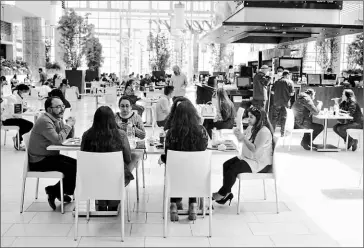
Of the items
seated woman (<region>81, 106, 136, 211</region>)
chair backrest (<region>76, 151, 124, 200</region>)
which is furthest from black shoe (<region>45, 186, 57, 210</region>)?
chair backrest (<region>76, 151, 124, 200</region>)

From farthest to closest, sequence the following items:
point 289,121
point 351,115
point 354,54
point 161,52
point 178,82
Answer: point 161,52
point 354,54
point 178,82
point 351,115
point 289,121

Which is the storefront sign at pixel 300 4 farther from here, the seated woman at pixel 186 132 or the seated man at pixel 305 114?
the seated woman at pixel 186 132

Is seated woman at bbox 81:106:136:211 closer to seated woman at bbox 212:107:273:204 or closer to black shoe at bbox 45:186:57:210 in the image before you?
black shoe at bbox 45:186:57:210

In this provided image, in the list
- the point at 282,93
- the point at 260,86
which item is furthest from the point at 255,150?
the point at 260,86

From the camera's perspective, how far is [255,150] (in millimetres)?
5184

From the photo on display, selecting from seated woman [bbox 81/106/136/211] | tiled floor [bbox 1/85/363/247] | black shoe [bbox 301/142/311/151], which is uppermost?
seated woman [bbox 81/106/136/211]

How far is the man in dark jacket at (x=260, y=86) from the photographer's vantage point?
39.8ft

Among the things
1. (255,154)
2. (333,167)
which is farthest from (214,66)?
(255,154)

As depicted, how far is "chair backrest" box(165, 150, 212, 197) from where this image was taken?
442 cm

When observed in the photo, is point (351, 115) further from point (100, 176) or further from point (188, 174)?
point (100, 176)

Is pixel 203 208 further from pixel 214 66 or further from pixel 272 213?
pixel 214 66

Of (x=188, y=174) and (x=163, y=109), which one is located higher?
(x=163, y=109)

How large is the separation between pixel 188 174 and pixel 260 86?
8195 millimetres

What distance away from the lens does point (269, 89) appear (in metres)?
13.7
